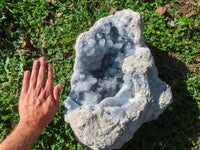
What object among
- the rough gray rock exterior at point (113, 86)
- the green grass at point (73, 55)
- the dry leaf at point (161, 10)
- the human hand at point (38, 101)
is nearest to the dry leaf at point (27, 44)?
the green grass at point (73, 55)

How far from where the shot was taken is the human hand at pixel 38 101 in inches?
110

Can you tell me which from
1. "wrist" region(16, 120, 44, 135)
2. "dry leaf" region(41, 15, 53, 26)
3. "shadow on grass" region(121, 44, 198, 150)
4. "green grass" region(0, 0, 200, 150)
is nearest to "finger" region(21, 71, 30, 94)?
"wrist" region(16, 120, 44, 135)

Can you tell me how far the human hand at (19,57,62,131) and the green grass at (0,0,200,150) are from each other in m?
0.58

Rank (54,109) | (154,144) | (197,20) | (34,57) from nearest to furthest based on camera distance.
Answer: (54,109), (154,144), (197,20), (34,57)

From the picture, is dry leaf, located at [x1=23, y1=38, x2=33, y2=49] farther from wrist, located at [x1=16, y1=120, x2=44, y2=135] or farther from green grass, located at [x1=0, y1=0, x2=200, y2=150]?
wrist, located at [x1=16, y1=120, x2=44, y2=135]

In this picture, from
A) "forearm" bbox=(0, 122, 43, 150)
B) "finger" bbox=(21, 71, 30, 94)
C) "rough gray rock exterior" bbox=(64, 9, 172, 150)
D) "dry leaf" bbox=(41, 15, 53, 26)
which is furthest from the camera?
"dry leaf" bbox=(41, 15, 53, 26)

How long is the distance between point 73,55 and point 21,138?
1.73 metres

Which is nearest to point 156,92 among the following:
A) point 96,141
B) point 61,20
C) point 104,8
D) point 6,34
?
point 96,141

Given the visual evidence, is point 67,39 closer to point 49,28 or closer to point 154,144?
point 49,28

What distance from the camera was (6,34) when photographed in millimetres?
4211

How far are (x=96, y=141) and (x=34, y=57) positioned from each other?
241cm

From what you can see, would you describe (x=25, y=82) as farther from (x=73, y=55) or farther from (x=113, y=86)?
(x=113, y=86)

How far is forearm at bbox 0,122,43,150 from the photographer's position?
2596mm

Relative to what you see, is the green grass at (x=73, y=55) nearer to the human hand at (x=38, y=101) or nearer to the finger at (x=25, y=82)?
the human hand at (x=38, y=101)
